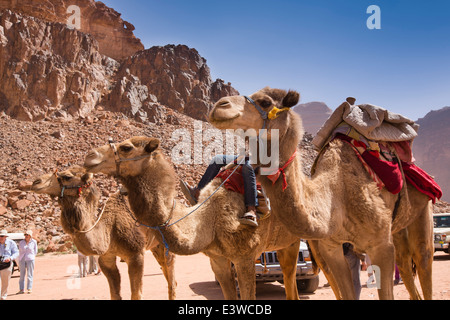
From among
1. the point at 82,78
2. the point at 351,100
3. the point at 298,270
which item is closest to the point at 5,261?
the point at 298,270

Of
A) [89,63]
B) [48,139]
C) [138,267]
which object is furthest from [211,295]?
[89,63]

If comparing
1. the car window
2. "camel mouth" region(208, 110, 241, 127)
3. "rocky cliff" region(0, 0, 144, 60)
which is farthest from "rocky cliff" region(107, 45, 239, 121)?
"camel mouth" region(208, 110, 241, 127)

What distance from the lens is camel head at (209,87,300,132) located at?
3408 millimetres

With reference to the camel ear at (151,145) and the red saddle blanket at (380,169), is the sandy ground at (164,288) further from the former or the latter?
the camel ear at (151,145)

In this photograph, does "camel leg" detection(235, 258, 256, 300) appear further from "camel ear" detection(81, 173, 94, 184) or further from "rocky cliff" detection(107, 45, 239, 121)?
"rocky cliff" detection(107, 45, 239, 121)

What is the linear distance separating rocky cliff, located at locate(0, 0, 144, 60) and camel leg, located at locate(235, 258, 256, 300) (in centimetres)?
9396

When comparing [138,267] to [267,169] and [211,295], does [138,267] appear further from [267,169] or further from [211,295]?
[267,169]

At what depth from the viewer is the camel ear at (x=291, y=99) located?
11.8 ft

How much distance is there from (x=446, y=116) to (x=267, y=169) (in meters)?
131

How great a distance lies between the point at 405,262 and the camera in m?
5.36

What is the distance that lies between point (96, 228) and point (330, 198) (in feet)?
14.8

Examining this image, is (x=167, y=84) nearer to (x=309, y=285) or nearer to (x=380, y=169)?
(x=309, y=285)

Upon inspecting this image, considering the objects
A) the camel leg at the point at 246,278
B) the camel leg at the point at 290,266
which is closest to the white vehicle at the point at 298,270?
the camel leg at the point at 290,266

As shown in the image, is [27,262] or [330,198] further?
[27,262]
